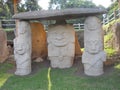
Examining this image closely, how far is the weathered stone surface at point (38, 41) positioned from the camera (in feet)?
36.6

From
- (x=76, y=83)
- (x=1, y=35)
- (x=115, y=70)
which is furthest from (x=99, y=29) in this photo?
(x=1, y=35)

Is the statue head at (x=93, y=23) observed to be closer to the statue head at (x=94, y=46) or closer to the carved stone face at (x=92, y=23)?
the carved stone face at (x=92, y=23)

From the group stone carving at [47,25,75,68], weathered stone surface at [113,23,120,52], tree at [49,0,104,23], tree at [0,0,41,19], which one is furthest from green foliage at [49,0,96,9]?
stone carving at [47,25,75,68]

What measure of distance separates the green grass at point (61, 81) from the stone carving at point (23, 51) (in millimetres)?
355

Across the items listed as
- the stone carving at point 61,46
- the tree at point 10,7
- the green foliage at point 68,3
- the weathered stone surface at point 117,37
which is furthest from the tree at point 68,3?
the stone carving at point 61,46

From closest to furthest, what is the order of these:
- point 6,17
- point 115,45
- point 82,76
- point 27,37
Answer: point 82,76 → point 27,37 → point 115,45 → point 6,17

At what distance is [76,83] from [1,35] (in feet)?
14.5

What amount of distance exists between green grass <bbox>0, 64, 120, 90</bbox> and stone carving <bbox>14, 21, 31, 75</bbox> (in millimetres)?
355

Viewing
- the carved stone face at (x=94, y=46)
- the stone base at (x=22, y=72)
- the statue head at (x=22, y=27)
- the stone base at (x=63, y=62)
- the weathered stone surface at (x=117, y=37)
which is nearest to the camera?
the carved stone face at (x=94, y=46)

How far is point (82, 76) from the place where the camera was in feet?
29.2

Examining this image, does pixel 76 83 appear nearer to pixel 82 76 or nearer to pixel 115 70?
pixel 82 76

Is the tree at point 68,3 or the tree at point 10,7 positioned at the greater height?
the tree at point 68,3

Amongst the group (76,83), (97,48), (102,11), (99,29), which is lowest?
(76,83)

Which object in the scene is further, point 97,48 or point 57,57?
point 57,57
